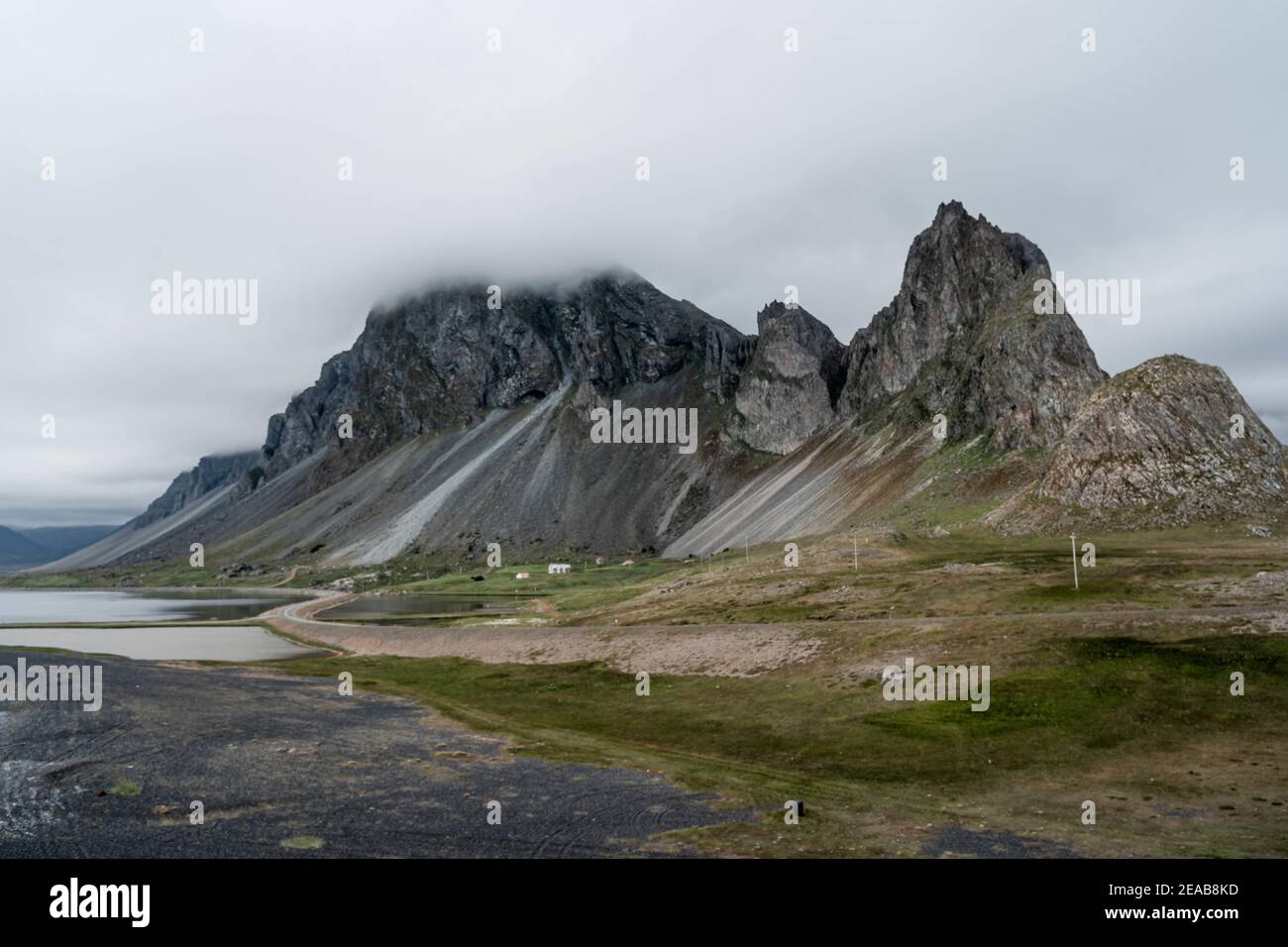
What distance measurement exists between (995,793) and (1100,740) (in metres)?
10.00

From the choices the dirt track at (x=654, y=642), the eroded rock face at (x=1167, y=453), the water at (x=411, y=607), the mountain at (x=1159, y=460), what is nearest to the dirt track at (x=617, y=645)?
the dirt track at (x=654, y=642)

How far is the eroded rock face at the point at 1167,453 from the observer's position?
11862cm

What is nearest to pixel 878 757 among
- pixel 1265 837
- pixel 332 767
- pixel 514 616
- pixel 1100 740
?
pixel 1100 740

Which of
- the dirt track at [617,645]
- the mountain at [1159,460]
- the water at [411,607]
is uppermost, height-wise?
the mountain at [1159,460]

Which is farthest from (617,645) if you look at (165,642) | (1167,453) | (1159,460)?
(1167,453)

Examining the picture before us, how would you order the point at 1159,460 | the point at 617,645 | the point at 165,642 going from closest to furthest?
the point at 617,645 < the point at 165,642 < the point at 1159,460

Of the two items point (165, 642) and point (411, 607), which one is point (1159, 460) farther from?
point (165, 642)

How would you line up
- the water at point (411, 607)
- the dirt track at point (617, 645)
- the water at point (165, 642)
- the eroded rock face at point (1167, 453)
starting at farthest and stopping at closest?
the water at point (411, 607), the eroded rock face at point (1167, 453), the water at point (165, 642), the dirt track at point (617, 645)

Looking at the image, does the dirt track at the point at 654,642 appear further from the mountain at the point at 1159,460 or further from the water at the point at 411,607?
the mountain at the point at 1159,460

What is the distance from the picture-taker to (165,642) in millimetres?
107875

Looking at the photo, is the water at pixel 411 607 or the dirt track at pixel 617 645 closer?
the dirt track at pixel 617 645

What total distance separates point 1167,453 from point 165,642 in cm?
15410

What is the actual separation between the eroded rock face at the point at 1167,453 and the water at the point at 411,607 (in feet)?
324

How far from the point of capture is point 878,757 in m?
38.1
